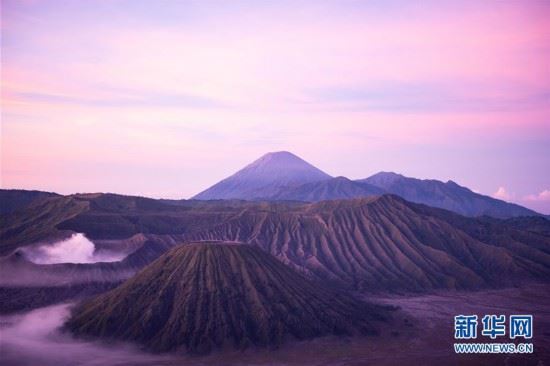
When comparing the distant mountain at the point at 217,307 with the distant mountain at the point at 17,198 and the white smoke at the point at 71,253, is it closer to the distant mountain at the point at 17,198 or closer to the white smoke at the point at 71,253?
the white smoke at the point at 71,253

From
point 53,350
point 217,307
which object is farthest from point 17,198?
point 217,307

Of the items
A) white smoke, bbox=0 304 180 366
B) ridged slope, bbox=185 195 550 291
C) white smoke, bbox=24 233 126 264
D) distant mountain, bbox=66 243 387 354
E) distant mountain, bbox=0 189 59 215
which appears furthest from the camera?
distant mountain, bbox=0 189 59 215

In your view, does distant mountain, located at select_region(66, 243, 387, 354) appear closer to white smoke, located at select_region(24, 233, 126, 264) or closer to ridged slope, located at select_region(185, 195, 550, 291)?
white smoke, located at select_region(24, 233, 126, 264)

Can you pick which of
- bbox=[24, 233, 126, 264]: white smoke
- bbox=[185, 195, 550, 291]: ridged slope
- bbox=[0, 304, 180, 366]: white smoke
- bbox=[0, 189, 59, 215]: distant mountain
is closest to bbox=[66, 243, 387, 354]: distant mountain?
bbox=[0, 304, 180, 366]: white smoke

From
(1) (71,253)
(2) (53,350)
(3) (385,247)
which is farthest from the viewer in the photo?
(3) (385,247)

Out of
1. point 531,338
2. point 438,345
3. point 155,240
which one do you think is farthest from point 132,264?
point 531,338

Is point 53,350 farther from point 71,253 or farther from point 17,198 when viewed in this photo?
point 17,198
